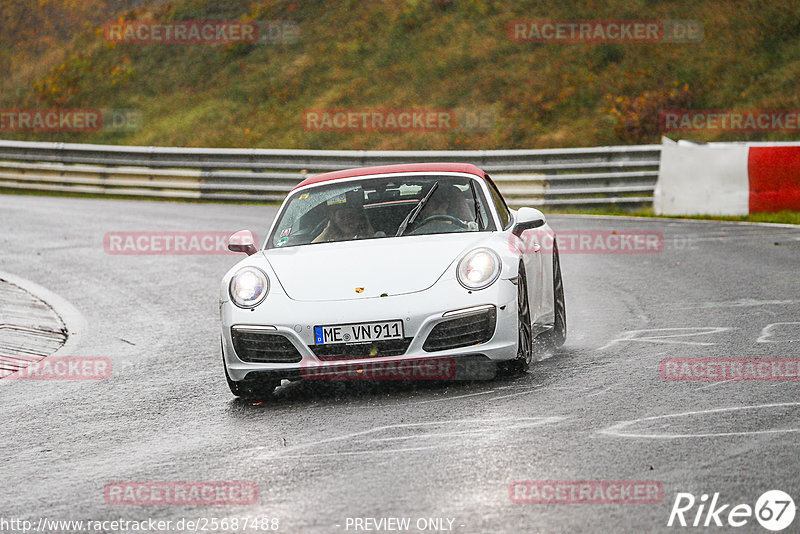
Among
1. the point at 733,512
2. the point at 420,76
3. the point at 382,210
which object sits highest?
the point at 420,76

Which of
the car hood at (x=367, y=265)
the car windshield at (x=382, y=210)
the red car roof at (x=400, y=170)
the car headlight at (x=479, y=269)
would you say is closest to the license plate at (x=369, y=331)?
the car hood at (x=367, y=265)

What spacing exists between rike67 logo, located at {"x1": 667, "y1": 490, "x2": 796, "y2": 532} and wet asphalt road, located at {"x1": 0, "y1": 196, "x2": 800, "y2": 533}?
40mm

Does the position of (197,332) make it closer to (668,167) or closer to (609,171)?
(668,167)

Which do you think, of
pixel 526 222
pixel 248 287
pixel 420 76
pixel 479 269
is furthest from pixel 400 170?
pixel 420 76

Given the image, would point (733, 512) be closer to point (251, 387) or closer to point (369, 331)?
point (369, 331)

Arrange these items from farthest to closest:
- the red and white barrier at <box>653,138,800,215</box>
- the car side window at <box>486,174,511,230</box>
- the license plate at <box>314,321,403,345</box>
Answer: the red and white barrier at <box>653,138,800,215</box> → the car side window at <box>486,174,511,230</box> → the license plate at <box>314,321,403,345</box>

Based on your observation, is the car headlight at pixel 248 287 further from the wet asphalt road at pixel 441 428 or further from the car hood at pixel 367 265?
the wet asphalt road at pixel 441 428

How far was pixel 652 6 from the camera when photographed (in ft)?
97.5

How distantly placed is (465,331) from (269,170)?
18.9 m

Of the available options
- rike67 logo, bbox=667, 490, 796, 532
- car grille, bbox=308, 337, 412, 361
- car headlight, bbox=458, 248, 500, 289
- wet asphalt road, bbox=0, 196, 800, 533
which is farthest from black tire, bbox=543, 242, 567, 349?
rike67 logo, bbox=667, 490, 796, 532

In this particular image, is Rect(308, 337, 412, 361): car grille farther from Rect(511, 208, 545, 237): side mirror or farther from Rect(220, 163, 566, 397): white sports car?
Rect(511, 208, 545, 237): side mirror

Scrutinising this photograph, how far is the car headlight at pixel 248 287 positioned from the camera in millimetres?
6809

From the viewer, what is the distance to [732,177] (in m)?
17.3

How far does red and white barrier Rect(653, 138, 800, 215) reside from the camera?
16.9 metres
